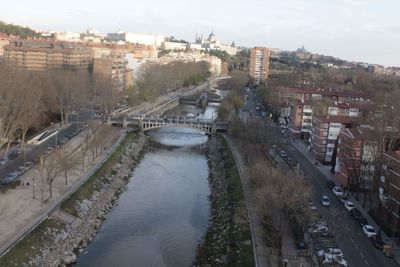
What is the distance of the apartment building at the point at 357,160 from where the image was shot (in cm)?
1959

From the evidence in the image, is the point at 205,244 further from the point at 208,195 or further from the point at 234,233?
the point at 208,195

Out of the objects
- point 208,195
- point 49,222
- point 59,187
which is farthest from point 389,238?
point 59,187

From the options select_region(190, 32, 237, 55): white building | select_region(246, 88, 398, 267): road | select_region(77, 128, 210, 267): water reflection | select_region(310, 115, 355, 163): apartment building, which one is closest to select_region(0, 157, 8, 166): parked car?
select_region(77, 128, 210, 267): water reflection

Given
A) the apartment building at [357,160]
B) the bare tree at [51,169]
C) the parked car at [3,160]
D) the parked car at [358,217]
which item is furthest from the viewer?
the parked car at [3,160]

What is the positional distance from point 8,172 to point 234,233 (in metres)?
10.00

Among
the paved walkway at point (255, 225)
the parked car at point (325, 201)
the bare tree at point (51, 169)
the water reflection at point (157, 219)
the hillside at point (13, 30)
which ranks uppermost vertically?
the hillside at point (13, 30)

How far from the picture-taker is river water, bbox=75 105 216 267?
14.8 meters

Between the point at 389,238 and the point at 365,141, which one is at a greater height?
the point at 365,141

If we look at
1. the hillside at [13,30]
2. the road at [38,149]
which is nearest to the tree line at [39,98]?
the road at [38,149]

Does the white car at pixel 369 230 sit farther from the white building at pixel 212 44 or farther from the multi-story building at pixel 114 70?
the white building at pixel 212 44

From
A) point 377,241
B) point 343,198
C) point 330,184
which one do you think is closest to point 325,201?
point 343,198

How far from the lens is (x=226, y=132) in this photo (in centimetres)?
3528

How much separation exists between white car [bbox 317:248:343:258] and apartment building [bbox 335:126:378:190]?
618 centimetres

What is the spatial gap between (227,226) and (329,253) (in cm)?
436
